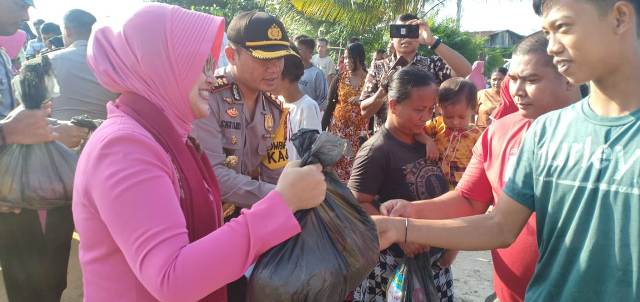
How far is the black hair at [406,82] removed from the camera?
2809 mm

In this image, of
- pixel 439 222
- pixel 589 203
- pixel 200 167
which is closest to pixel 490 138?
pixel 439 222

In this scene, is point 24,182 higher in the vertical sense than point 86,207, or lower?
lower

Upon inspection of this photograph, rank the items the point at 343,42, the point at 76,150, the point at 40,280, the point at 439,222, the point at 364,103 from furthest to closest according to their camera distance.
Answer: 1. the point at 343,42
2. the point at 364,103
3. the point at 40,280
4. the point at 76,150
5. the point at 439,222

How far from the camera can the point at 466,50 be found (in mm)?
25375

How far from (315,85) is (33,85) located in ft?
14.2

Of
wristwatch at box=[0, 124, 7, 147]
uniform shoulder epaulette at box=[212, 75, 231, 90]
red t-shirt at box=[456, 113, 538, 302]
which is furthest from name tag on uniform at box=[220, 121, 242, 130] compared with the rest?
red t-shirt at box=[456, 113, 538, 302]

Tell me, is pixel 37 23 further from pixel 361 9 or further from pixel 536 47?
pixel 536 47

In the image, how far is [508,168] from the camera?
2.04 metres

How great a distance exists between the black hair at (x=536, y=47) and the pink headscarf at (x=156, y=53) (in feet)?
4.69

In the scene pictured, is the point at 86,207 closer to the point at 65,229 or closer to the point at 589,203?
the point at 589,203

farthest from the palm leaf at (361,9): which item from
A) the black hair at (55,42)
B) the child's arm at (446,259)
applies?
the child's arm at (446,259)

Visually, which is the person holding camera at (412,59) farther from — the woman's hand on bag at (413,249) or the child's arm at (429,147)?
the woman's hand on bag at (413,249)

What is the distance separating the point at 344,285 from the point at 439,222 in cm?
63

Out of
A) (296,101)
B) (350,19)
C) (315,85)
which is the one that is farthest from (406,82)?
(350,19)
